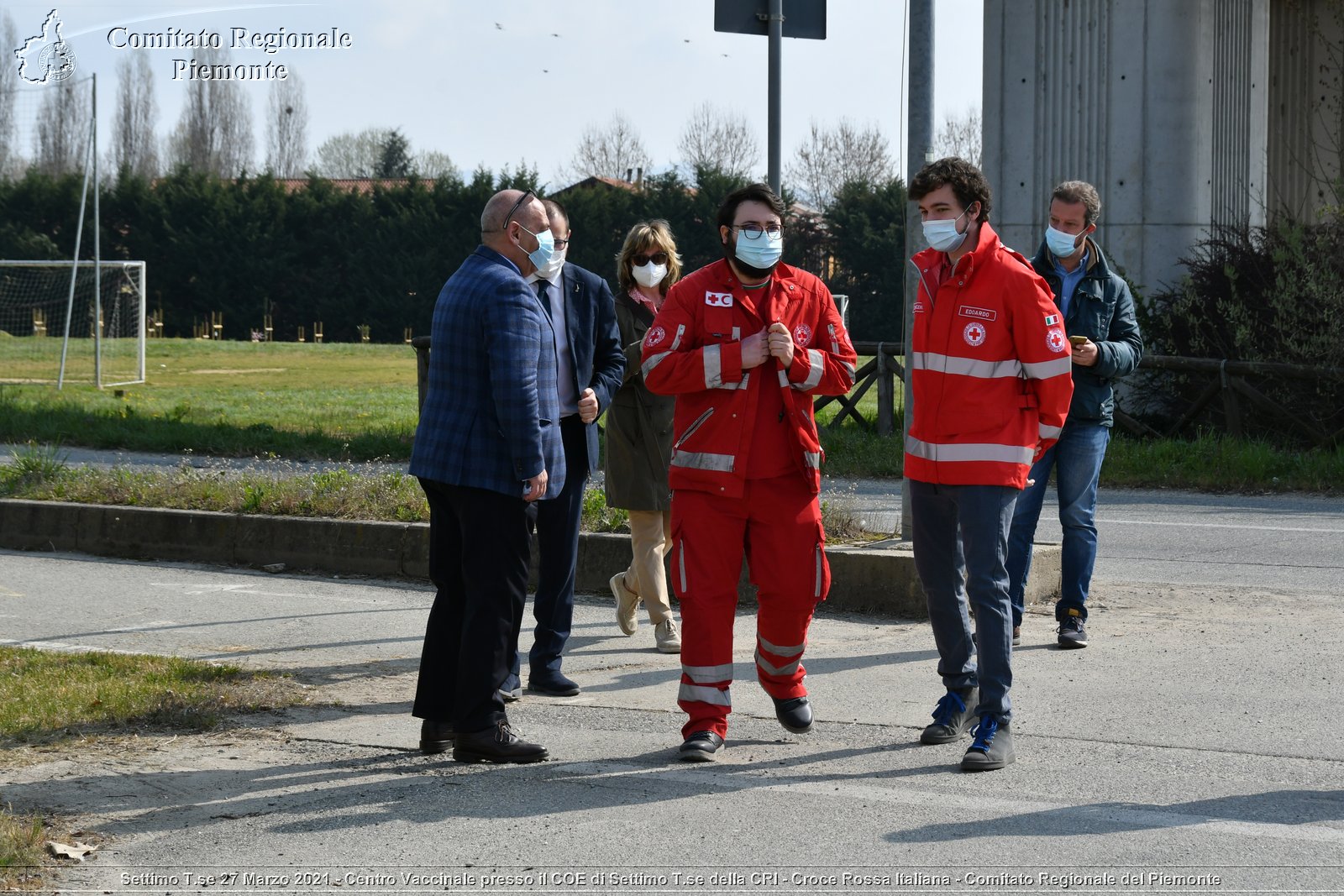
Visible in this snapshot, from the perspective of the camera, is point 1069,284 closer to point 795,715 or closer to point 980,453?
point 980,453

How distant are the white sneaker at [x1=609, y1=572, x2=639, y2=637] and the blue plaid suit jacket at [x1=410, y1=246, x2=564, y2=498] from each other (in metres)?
2.10

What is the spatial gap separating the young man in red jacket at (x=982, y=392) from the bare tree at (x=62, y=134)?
47.8 metres

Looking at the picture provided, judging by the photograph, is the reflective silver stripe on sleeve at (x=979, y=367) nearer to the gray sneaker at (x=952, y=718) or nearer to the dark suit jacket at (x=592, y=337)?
the gray sneaker at (x=952, y=718)

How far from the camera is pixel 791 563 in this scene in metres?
5.52

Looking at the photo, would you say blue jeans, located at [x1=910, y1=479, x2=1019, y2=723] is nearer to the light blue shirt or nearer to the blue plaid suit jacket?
the blue plaid suit jacket

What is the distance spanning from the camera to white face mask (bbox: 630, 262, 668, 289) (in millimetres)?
→ 7289

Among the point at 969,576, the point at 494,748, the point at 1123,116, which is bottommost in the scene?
the point at 494,748

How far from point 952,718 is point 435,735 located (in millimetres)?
1827

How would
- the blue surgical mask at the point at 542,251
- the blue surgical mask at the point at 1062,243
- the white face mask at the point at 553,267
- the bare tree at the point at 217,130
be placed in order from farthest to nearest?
the bare tree at the point at 217,130 < the blue surgical mask at the point at 1062,243 < the white face mask at the point at 553,267 < the blue surgical mask at the point at 542,251

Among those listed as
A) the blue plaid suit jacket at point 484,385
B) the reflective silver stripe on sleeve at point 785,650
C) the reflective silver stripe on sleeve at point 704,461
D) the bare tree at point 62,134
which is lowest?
the reflective silver stripe on sleeve at point 785,650

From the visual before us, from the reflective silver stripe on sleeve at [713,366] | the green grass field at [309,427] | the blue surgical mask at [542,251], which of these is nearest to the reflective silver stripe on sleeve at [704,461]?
the reflective silver stripe on sleeve at [713,366]

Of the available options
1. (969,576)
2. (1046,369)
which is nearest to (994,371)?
(1046,369)

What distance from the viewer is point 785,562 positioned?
217 inches

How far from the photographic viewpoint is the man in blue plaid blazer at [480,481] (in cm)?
541
